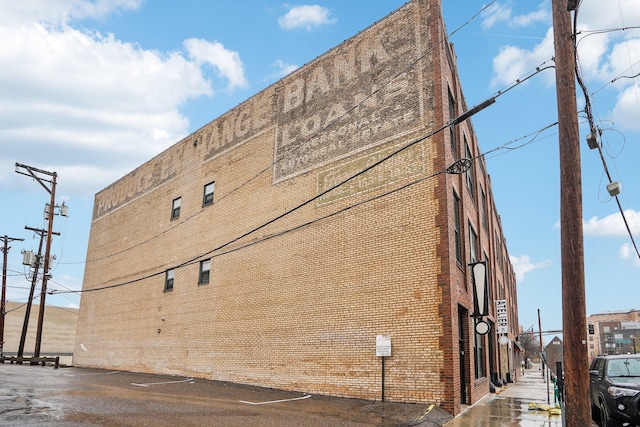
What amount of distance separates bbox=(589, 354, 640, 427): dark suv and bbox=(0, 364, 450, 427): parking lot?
3.46 metres

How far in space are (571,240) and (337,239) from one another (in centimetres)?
910

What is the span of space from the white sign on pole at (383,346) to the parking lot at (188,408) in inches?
50.3

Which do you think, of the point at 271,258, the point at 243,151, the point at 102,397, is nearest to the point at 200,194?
the point at 243,151

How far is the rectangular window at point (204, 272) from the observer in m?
21.2

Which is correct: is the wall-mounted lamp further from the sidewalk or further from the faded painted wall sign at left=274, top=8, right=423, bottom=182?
the faded painted wall sign at left=274, top=8, right=423, bottom=182

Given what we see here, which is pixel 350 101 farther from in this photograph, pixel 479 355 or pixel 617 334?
pixel 617 334

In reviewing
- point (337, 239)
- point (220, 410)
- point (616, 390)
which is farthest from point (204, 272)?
point (616, 390)

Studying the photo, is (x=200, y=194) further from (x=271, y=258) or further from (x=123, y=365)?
(x=123, y=365)

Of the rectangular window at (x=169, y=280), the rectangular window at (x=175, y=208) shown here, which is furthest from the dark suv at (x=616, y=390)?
the rectangular window at (x=175, y=208)

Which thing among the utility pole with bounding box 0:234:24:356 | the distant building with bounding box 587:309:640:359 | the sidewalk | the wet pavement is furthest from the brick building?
the distant building with bounding box 587:309:640:359

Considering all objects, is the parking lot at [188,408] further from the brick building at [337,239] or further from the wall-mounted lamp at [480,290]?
the wall-mounted lamp at [480,290]

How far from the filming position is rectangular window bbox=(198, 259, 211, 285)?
21.2 metres

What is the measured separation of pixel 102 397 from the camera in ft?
43.1

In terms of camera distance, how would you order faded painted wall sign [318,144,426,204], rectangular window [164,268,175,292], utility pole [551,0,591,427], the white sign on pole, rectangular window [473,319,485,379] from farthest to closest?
rectangular window [164,268,175,292] < rectangular window [473,319,485,379] < faded painted wall sign [318,144,426,204] < the white sign on pole < utility pole [551,0,591,427]
